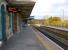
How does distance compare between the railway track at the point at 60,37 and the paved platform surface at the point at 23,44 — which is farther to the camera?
the railway track at the point at 60,37

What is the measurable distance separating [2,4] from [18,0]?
4.96 m

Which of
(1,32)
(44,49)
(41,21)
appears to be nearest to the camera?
(44,49)

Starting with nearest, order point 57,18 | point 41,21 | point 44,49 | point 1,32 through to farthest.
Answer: point 44,49
point 1,32
point 57,18
point 41,21

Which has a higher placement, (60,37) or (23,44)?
(23,44)

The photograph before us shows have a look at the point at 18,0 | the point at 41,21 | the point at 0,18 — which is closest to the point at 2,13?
the point at 0,18

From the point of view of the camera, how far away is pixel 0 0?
19.5m

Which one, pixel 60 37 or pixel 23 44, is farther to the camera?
pixel 60 37

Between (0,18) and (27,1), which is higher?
(27,1)

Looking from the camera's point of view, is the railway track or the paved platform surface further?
the railway track

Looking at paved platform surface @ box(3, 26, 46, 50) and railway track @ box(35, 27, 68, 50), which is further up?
paved platform surface @ box(3, 26, 46, 50)

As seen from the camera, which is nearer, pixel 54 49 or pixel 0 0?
pixel 54 49

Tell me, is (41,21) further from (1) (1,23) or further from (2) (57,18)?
(1) (1,23)

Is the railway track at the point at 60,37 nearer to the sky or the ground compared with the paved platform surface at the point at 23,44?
nearer to the ground

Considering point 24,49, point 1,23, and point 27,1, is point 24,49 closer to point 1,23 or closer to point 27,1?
point 1,23
